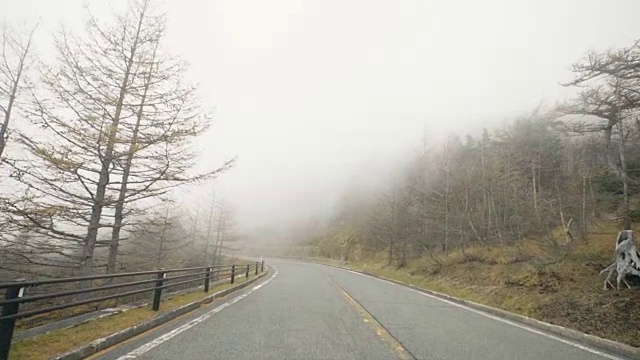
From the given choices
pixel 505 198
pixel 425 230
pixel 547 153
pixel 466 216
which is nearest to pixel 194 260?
pixel 425 230

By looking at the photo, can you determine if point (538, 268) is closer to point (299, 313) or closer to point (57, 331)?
point (299, 313)

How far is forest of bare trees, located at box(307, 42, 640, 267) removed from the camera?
15227mm

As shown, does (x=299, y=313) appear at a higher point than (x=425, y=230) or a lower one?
lower

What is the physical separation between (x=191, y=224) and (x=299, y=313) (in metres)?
33.8

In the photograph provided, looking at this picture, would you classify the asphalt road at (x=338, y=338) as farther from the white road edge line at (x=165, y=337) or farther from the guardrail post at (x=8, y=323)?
the guardrail post at (x=8, y=323)

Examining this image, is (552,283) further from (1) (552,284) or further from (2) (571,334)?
(2) (571,334)

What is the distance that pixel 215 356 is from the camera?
491 cm

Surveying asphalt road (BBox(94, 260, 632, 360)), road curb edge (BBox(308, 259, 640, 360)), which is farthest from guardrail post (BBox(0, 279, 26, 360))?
road curb edge (BBox(308, 259, 640, 360))

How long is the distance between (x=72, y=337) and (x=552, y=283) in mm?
14283

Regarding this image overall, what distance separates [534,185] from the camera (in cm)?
2766

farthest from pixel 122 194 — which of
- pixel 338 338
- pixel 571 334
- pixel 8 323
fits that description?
pixel 571 334

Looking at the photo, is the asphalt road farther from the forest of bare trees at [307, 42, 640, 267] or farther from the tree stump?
the forest of bare trees at [307, 42, 640, 267]

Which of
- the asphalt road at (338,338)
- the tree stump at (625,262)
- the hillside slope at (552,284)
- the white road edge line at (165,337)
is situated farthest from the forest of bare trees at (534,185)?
the white road edge line at (165,337)

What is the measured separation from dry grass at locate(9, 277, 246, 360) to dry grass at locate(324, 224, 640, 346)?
9.75m
